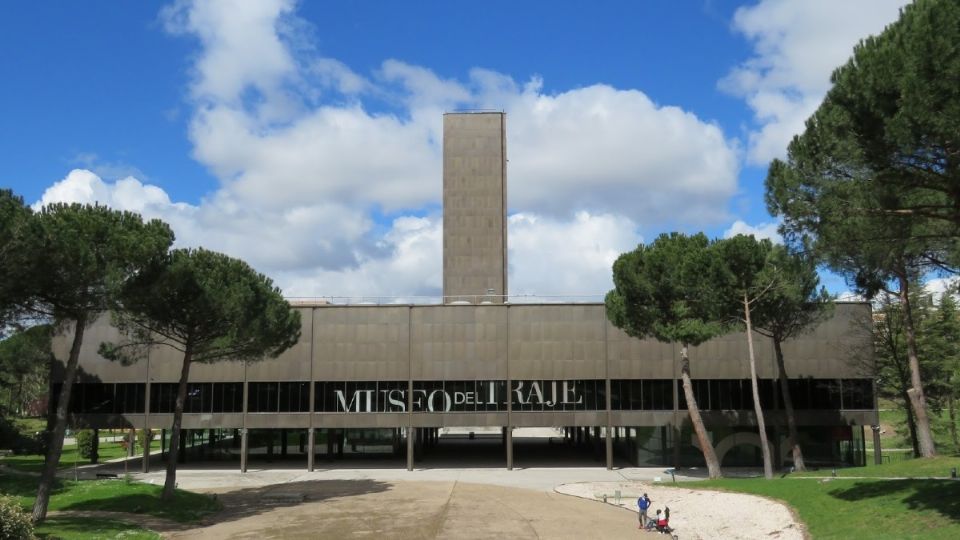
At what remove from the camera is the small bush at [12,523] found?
58.7 feet

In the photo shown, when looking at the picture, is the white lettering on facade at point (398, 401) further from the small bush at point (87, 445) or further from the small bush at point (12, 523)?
the small bush at point (12, 523)

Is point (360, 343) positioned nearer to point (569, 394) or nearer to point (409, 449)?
point (409, 449)

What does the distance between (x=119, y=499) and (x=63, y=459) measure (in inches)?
1204

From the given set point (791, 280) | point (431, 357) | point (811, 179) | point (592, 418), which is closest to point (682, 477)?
point (592, 418)

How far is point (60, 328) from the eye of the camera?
94.0 feet

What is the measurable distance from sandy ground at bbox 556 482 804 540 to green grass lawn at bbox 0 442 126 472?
37.3 m

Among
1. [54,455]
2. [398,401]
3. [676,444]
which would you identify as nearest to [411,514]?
[54,455]

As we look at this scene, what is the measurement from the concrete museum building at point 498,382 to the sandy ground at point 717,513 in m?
11.1

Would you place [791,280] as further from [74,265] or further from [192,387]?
[192,387]

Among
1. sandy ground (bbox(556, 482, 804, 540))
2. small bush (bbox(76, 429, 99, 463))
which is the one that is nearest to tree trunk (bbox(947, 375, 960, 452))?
sandy ground (bbox(556, 482, 804, 540))

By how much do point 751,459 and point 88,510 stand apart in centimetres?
3940

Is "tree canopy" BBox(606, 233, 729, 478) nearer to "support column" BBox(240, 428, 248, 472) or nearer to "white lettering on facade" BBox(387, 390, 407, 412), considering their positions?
"white lettering on facade" BBox(387, 390, 407, 412)

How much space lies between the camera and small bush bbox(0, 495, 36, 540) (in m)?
17.9

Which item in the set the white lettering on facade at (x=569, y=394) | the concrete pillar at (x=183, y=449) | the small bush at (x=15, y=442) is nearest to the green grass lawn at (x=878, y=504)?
the white lettering on facade at (x=569, y=394)
